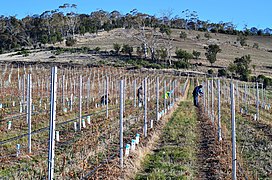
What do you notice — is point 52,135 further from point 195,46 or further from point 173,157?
point 195,46

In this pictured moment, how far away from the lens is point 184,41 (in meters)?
93.2

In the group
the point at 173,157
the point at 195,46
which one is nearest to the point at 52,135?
the point at 173,157

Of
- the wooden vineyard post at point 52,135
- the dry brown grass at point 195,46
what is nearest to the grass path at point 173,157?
the wooden vineyard post at point 52,135

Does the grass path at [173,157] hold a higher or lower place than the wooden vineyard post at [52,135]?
lower

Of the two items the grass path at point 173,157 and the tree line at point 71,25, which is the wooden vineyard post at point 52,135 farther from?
the tree line at point 71,25

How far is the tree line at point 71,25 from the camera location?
279ft

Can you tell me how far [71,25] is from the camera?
9769 cm

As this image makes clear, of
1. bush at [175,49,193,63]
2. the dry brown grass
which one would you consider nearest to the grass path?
the dry brown grass

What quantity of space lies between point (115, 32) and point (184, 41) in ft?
59.3

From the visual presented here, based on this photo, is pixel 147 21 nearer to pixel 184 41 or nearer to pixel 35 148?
pixel 184 41

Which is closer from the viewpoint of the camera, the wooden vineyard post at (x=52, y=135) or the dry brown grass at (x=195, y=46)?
the wooden vineyard post at (x=52, y=135)

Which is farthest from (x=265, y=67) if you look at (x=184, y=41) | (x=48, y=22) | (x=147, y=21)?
(x=48, y=22)

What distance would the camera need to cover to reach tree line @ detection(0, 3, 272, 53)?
85.1 m

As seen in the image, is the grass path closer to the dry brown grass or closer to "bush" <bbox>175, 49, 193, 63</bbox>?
the dry brown grass
